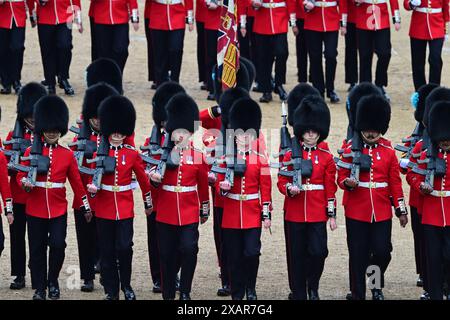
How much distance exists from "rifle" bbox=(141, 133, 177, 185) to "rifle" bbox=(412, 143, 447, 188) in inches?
59.6

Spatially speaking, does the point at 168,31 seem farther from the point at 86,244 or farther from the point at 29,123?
the point at 86,244

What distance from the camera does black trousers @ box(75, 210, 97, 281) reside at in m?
10.9

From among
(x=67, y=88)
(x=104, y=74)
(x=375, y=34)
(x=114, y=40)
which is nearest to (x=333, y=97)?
(x=375, y=34)

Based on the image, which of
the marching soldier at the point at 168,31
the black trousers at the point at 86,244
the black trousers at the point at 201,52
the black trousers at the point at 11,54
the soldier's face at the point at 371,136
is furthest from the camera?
the black trousers at the point at 201,52

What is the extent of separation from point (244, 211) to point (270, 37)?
4.74 metres

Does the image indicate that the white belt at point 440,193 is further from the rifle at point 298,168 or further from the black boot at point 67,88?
the black boot at point 67,88

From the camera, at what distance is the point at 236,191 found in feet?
34.4

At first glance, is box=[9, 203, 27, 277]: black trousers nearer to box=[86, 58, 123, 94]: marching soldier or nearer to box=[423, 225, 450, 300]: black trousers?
box=[86, 58, 123, 94]: marching soldier

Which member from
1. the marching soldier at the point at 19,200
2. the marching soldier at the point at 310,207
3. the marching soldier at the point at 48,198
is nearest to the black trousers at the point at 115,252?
the marching soldier at the point at 48,198

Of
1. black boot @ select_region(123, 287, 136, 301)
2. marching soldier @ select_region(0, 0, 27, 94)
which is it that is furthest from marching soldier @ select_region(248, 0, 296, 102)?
black boot @ select_region(123, 287, 136, 301)

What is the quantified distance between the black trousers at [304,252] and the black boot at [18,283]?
5.67 feet

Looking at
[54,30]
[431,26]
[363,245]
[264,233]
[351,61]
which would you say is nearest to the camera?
[363,245]

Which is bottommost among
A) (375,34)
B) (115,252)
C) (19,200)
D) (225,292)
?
(225,292)

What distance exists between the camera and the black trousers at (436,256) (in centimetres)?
1036
